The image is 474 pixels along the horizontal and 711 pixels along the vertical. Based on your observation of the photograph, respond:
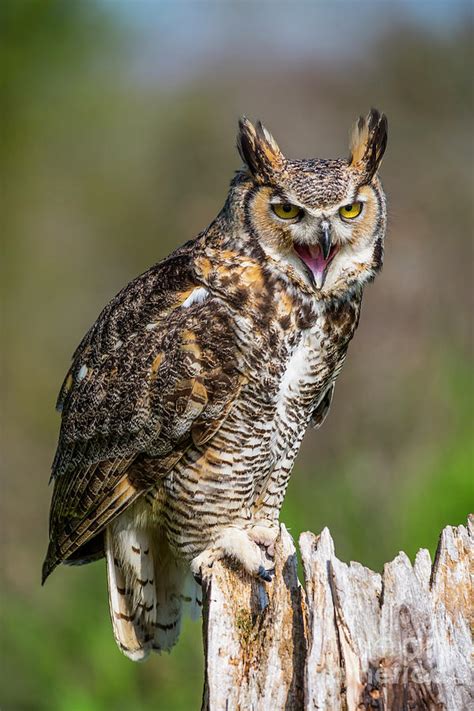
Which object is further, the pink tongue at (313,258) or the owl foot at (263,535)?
the owl foot at (263,535)

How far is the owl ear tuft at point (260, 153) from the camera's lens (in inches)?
98.1

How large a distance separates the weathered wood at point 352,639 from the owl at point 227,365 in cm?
33

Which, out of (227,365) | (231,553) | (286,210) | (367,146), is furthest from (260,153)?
(231,553)

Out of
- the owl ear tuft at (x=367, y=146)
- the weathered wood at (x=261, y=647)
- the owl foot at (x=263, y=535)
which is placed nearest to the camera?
the weathered wood at (x=261, y=647)

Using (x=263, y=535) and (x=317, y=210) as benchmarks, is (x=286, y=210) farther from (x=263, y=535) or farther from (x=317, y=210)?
(x=263, y=535)

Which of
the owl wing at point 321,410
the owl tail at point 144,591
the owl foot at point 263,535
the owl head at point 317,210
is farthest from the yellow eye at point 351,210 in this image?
the owl tail at point 144,591

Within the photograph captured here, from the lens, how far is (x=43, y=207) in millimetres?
9461

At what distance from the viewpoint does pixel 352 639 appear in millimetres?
1883

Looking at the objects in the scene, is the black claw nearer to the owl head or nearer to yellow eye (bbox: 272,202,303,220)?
the owl head

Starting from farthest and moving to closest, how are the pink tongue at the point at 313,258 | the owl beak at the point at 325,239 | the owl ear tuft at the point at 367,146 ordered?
the owl ear tuft at the point at 367,146 → the pink tongue at the point at 313,258 → the owl beak at the point at 325,239

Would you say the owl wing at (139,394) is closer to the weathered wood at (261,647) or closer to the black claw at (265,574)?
the black claw at (265,574)

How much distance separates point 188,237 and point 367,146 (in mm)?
5685

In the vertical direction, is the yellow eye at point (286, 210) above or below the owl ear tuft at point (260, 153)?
below

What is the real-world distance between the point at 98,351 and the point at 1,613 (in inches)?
61.9
